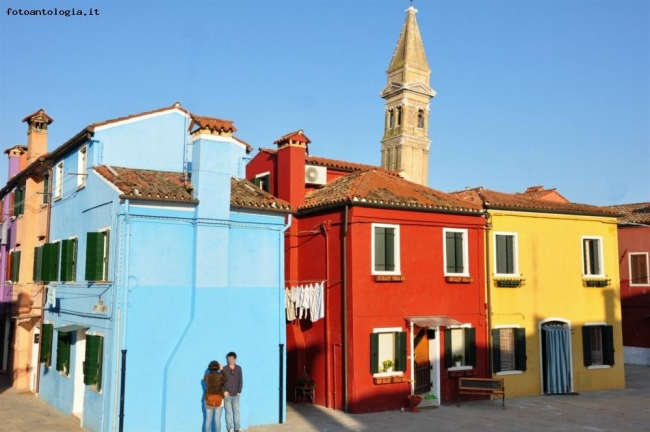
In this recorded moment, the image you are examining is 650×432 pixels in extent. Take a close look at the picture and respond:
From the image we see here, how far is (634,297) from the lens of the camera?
102 ft

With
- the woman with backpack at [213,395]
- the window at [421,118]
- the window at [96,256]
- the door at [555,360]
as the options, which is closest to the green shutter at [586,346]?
the door at [555,360]

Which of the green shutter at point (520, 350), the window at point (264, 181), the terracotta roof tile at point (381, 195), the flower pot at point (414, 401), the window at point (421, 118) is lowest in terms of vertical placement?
the flower pot at point (414, 401)

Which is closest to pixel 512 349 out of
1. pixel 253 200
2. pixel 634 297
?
pixel 253 200

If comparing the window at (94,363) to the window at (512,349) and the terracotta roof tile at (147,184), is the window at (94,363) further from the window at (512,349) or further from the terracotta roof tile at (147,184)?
the window at (512,349)

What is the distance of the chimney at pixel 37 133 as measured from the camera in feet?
79.7

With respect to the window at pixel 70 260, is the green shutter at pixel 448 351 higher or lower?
lower

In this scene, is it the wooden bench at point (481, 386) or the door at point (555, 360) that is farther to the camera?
the door at point (555, 360)

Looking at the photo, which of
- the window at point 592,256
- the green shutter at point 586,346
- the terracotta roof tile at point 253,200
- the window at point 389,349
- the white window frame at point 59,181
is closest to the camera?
the terracotta roof tile at point 253,200

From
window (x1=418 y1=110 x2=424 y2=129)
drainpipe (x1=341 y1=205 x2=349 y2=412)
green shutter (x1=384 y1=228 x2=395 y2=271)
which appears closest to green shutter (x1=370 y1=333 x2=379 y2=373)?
drainpipe (x1=341 y1=205 x2=349 y2=412)

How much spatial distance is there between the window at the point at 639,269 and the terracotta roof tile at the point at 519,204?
7937mm

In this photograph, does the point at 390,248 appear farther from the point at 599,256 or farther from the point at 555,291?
the point at 599,256

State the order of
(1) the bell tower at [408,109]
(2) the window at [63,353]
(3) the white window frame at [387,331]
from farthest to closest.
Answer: (1) the bell tower at [408,109]
(3) the white window frame at [387,331]
(2) the window at [63,353]

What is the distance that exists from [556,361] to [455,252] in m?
5.41

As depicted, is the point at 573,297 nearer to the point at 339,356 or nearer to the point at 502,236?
the point at 502,236
